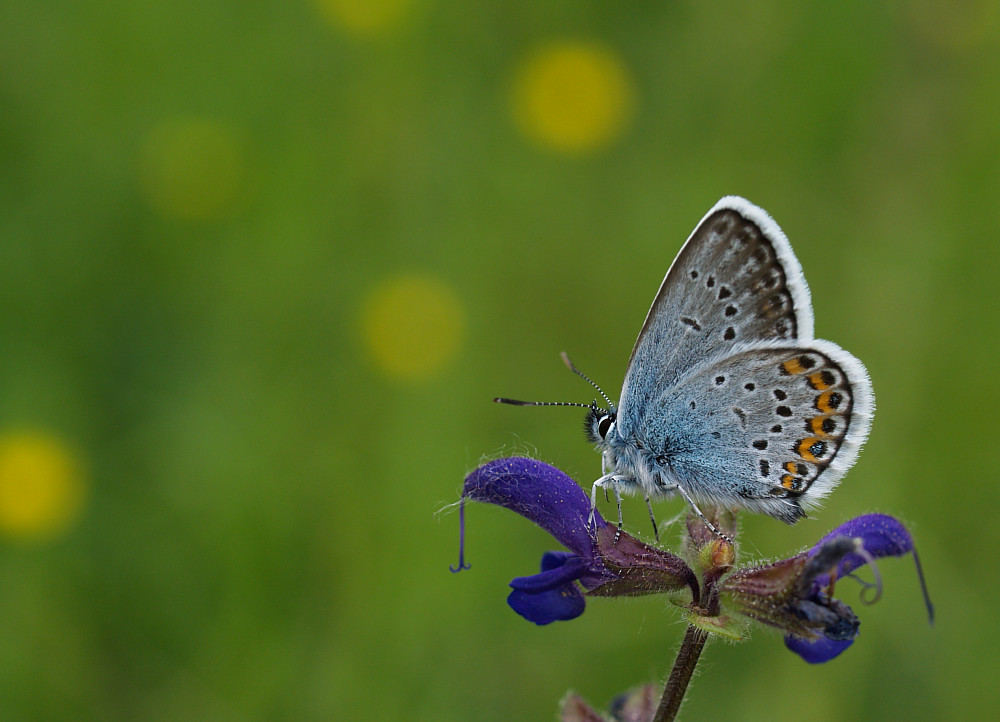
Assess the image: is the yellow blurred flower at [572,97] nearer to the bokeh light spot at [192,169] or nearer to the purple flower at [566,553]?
the bokeh light spot at [192,169]

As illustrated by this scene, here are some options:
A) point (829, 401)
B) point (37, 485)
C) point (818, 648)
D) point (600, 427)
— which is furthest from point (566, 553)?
point (37, 485)

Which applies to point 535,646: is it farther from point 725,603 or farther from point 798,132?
point 798,132

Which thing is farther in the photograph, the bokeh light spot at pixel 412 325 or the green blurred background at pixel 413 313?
the bokeh light spot at pixel 412 325

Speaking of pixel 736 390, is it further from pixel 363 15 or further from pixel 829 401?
pixel 363 15

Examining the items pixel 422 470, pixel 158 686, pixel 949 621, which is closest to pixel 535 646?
pixel 422 470

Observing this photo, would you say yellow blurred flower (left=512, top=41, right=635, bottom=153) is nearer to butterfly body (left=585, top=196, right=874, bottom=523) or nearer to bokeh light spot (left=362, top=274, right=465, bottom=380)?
bokeh light spot (left=362, top=274, right=465, bottom=380)

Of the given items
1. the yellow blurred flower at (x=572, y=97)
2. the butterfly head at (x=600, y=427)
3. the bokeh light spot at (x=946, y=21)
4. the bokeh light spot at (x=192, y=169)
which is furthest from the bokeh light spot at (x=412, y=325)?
the bokeh light spot at (x=946, y=21)
